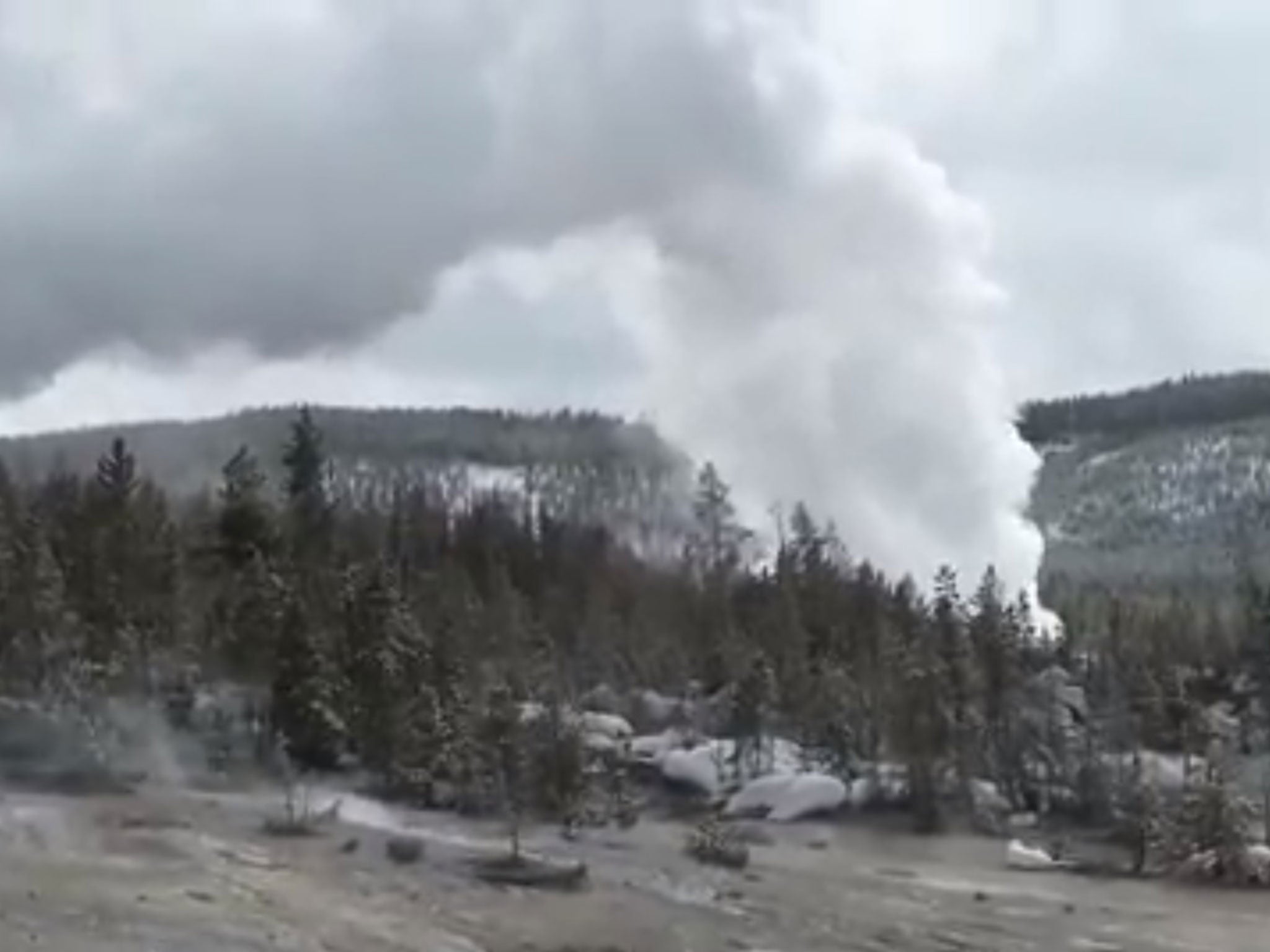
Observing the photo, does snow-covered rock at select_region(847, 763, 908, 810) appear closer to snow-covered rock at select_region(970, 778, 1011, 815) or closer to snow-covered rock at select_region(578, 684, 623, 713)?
snow-covered rock at select_region(970, 778, 1011, 815)

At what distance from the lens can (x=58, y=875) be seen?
36.6m

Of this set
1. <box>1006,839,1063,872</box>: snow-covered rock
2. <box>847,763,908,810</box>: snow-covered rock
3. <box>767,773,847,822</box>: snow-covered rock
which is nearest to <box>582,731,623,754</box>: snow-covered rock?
<box>767,773,847,822</box>: snow-covered rock

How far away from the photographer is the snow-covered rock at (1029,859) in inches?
1903

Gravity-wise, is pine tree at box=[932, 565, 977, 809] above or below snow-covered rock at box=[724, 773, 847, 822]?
above

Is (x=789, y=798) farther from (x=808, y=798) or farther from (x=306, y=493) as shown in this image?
(x=306, y=493)

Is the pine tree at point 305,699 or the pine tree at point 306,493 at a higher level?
the pine tree at point 306,493

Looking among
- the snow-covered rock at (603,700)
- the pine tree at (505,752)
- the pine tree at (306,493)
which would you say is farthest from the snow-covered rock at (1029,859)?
the pine tree at (306,493)

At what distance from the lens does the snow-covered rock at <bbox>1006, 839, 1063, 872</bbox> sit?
159 ft

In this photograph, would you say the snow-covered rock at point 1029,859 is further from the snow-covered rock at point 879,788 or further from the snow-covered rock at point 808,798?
the snow-covered rock at point 808,798

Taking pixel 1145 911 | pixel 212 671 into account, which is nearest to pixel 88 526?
pixel 212 671

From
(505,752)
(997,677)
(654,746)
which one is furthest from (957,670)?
(505,752)

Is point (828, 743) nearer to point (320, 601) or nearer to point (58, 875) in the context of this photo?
point (320, 601)

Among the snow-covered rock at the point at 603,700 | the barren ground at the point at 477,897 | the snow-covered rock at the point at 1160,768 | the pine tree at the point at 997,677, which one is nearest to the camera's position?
the barren ground at the point at 477,897

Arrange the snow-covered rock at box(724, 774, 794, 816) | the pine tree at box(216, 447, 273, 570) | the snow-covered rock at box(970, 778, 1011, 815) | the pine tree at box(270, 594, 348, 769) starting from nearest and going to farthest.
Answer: the pine tree at box(270, 594, 348, 769), the snow-covered rock at box(724, 774, 794, 816), the snow-covered rock at box(970, 778, 1011, 815), the pine tree at box(216, 447, 273, 570)
